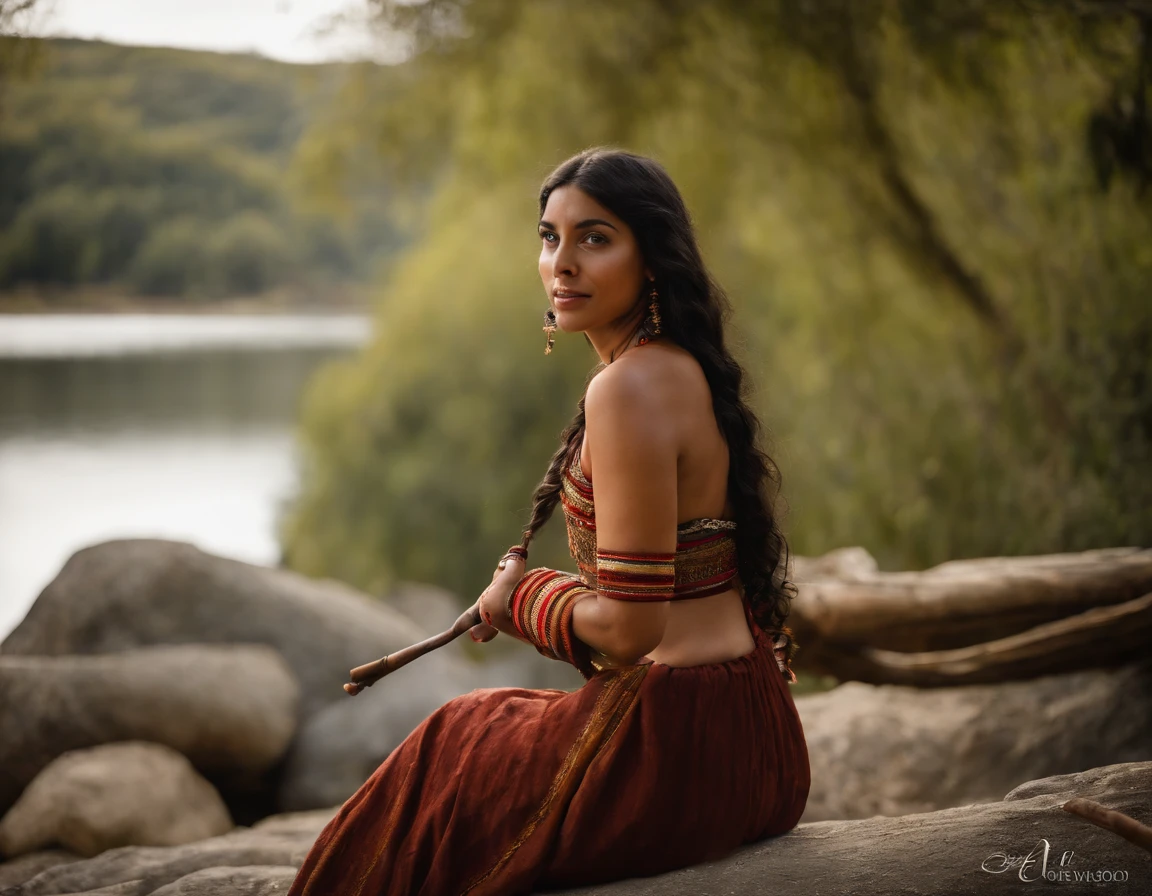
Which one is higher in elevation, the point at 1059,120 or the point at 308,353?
the point at 1059,120

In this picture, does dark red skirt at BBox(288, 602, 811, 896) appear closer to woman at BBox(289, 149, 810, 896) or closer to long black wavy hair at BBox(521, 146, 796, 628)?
woman at BBox(289, 149, 810, 896)

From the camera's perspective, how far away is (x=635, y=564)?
5.63 feet

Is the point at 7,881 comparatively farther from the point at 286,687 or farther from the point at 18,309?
the point at 18,309

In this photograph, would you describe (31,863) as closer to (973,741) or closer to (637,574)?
(637,574)

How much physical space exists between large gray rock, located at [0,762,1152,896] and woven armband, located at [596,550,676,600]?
51 centimetres

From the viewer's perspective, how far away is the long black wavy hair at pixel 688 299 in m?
1.87

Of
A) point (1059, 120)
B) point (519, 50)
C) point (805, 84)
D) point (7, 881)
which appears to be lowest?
point (7, 881)

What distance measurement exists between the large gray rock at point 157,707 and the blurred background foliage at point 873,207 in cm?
133

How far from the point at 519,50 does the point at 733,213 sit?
1.80 metres

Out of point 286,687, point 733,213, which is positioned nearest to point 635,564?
point 286,687

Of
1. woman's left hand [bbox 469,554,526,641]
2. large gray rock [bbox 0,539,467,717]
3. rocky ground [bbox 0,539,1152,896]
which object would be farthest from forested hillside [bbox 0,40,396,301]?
woman's left hand [bbox 469,554,526,641]

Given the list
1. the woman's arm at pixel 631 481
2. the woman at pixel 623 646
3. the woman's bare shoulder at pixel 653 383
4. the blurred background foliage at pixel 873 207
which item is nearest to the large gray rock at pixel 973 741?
the blurred background foliage at pixel 873 207

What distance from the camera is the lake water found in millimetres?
7590

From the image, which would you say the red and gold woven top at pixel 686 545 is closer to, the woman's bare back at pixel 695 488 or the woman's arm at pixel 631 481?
the woman's bare back at pixel 695 488
